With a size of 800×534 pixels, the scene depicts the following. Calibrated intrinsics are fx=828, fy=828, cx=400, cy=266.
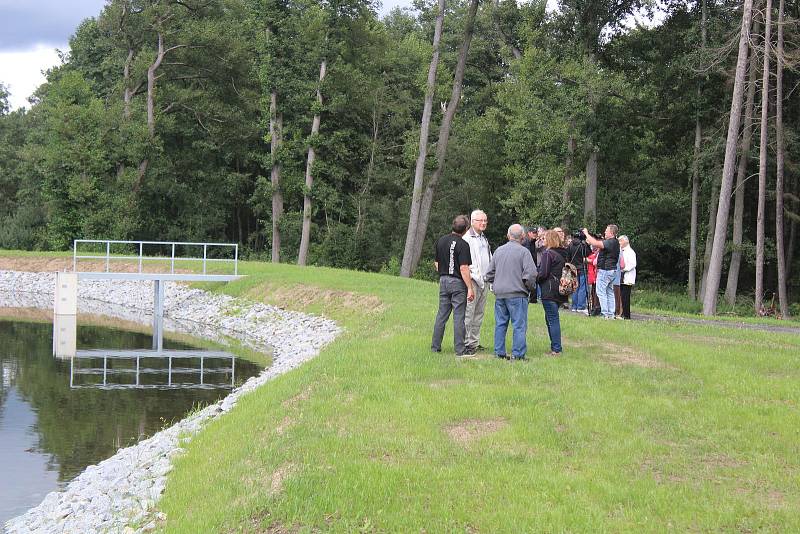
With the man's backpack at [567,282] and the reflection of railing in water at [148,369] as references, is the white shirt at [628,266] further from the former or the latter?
the reflection of railing in water at [148,369]

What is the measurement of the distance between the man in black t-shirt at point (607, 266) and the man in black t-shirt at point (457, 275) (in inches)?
241

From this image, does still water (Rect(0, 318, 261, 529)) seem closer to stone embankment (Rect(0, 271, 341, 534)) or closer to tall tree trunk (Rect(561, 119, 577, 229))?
stone embankment (Rect(0, 271, 341, 534))

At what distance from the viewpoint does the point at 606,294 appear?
61.3ft

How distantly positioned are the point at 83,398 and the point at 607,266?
1153 centimetres

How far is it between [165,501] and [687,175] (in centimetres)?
3599

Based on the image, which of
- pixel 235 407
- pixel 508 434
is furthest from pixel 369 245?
pixel 508 434

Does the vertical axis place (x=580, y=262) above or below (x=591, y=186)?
below

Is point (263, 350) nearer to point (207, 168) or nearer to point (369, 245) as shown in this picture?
point (369, 245)

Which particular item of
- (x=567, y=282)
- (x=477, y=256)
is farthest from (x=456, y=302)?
(x=567, y=282)

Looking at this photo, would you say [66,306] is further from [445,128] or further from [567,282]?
[567,282]

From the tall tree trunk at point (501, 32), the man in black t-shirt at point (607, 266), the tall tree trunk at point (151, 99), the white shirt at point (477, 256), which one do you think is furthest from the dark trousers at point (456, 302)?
the tall tree trunk at point (151, 99)

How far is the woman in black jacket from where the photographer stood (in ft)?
42.8

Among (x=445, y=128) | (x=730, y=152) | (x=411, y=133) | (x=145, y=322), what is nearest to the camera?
(x=730, y=152)

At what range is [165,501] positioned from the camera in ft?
27.8
